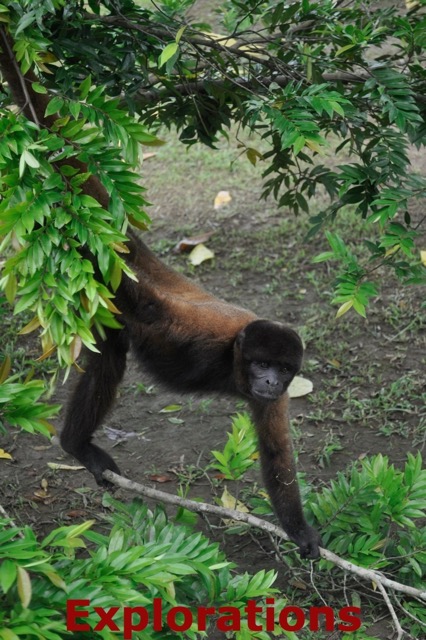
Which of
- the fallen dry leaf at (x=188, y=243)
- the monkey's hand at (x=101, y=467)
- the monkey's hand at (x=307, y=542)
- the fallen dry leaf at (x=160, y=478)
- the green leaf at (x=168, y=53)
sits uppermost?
the green leaf at (x=168, y=53)

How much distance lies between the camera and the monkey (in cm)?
496

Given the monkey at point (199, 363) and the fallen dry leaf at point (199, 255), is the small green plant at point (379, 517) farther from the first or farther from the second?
the fallen dry leaf at point (199, 255)

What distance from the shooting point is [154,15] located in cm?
479

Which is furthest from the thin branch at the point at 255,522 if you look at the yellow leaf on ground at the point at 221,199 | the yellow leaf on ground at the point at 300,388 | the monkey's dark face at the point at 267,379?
the yellow leaf on ground at the point at 221,199

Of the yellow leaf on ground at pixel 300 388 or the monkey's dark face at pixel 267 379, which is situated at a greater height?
the monkey's dark face at pixel 267 379

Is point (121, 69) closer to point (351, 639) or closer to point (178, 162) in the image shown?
point (351, 639)

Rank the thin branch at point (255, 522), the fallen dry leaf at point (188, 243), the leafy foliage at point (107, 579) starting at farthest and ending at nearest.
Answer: the fallen dry leaf at point (188, 243) < the thin branch at point (255, 522) < the leafy foliage at point (107, 579)

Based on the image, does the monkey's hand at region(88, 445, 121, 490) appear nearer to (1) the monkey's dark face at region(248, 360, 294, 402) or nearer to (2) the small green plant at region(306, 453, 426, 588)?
(1) the monkey's dark face at region(248, 360, 294, 402)

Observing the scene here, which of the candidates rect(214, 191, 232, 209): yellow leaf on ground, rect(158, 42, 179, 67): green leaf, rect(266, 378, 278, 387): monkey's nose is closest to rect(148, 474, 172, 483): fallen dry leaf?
rect(266, 378, 278, 387): monkey's nose

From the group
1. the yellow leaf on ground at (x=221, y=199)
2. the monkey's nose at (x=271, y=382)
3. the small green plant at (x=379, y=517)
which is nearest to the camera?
the small green plant at (x=379, y=517)

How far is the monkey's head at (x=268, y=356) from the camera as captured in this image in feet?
16.5

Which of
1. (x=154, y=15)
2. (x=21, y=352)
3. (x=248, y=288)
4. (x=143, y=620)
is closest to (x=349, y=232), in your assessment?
(x=248, y=288)

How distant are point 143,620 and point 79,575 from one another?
1.06ft

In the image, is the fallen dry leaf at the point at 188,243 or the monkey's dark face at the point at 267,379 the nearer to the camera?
the monkey's dark face at the point at 267,379
